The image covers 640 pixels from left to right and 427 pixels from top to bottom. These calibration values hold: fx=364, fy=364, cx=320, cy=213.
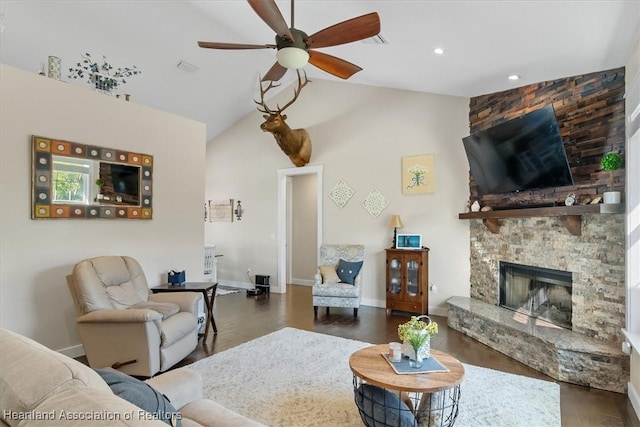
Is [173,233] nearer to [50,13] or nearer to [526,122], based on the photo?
[50,13]

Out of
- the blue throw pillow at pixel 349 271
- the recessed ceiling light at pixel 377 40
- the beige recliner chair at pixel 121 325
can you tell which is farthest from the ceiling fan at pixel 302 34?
the blue throw pillow at pixel 349 271

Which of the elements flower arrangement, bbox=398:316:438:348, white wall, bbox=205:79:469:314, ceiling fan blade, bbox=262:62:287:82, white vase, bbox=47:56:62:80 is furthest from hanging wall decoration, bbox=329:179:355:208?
white vase, bbox=47:56:62:80

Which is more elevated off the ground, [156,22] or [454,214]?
[156,22]

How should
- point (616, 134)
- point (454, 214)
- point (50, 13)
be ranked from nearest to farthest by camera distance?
point (616, 134), point (50, 13), point (454, 214)

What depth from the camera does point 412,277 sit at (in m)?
5.40

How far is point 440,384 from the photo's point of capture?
6.81 feet

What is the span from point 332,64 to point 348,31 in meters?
0.53

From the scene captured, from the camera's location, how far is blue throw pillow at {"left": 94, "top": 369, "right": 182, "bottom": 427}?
1266mm

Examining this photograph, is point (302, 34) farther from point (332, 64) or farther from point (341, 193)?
point (341, 193)

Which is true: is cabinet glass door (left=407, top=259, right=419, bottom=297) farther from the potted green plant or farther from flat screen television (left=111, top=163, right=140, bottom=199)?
flat screen television (left=111, top=163, right=140, bottom=199)

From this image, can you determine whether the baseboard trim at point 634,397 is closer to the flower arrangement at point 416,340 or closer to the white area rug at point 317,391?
the white area rug at point 317,391

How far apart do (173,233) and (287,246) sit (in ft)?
12.3

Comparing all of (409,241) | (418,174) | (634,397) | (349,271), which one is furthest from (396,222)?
(634,397)

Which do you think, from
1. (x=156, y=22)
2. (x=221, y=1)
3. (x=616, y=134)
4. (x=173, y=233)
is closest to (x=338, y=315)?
(x=173, y=233)
